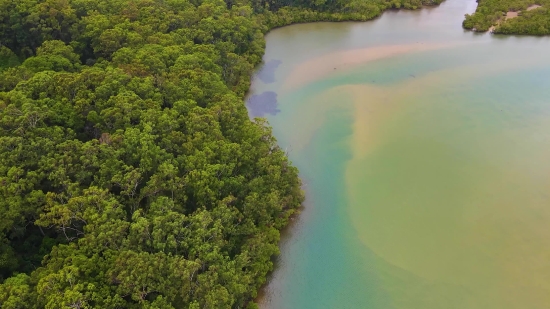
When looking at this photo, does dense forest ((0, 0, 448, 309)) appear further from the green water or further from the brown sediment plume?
the brown sediment plume

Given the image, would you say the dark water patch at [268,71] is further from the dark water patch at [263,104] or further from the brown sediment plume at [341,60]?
the dark water patch at [263,104]

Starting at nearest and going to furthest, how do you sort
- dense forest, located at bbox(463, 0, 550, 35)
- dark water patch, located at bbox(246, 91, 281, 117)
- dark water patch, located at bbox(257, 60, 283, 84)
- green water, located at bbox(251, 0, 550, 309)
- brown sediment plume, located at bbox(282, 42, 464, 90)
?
green water, located at bbox(251, 0, 550, 309) < dark water patch, located at bbox(246, 91, 281, 117) < dark water patch, located at bbox(257, 60, 283, 84) < brown sediment plume, located at bbox(282, 42, 464, 90) < dense forest, located at bbox(463, 0, 550, 35)

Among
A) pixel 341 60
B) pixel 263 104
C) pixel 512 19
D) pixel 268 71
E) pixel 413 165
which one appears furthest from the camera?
pixel 512 19

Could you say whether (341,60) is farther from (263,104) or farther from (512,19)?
(512,19)

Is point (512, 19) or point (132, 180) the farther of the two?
point (512, 19)

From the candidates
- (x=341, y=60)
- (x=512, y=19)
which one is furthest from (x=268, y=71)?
(x=512, y=19)

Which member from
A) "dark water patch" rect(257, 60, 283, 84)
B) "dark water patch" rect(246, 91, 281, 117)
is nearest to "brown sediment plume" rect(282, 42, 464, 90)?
"dark water patch" rect(257, 60, 283, 84)

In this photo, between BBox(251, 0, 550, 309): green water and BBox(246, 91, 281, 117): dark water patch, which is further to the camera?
BBox(246, 91, 281, 117): dark water patch
